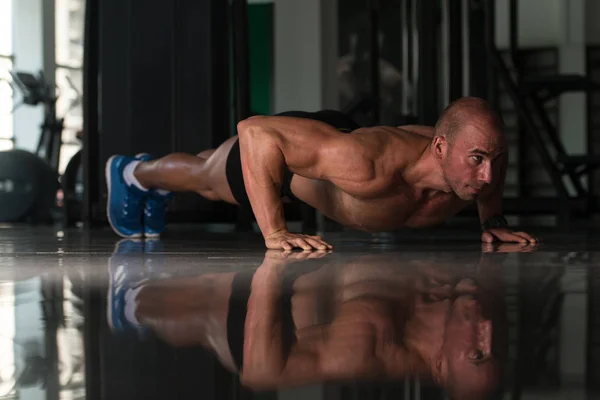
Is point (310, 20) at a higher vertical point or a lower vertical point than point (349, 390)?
higher

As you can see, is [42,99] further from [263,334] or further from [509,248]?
[263,334]

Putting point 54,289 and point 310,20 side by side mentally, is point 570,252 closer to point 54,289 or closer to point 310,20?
point 54,289

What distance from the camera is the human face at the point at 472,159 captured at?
6.52 feet

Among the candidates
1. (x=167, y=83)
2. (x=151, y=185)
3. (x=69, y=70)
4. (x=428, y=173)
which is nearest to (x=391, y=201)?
(x=428, y=173)

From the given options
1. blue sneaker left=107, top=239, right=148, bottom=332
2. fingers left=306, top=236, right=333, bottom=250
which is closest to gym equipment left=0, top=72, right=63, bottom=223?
blue sneaker left=107, top=239, right=148, bottom=332

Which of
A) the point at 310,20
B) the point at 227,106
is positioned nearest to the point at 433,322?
the point at 227,106

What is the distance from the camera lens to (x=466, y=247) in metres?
2.29

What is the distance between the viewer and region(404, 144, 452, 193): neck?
218 centimetres

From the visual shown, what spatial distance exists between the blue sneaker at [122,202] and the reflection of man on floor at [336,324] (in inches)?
69.5

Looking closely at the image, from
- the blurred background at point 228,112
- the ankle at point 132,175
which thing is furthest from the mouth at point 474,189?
the ankle at point 132,175

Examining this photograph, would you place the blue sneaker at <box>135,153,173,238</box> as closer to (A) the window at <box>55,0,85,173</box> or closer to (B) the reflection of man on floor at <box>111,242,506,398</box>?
(B) the reflection of man on floor at <box>111,242,506,398</box>

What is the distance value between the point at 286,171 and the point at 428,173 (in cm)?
47

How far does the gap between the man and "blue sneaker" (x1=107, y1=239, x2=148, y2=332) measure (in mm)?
386

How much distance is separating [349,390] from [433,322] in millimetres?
345
